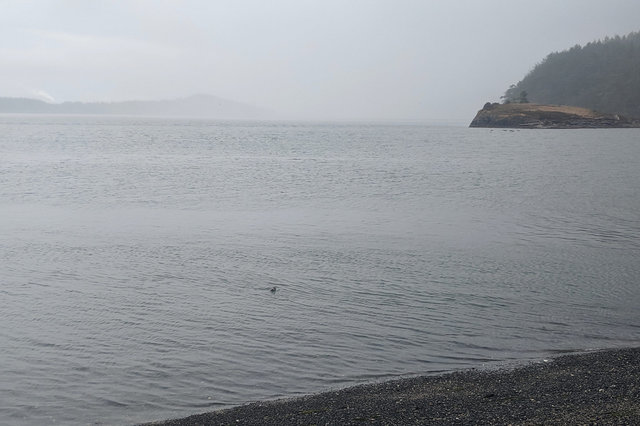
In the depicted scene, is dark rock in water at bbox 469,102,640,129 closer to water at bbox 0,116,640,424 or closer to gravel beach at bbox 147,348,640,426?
water at bbox 0,116,640,424

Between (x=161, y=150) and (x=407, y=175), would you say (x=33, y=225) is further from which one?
(x=161, y=150)

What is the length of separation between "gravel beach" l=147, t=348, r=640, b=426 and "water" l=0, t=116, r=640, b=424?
88cm

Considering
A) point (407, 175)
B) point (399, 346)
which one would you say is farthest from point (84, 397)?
point (407, 175)

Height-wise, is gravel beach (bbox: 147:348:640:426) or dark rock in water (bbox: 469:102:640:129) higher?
dark rock in water (bbox: 469:102:640:129)

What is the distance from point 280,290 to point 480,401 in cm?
893

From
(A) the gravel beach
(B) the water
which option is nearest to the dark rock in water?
(B) the water

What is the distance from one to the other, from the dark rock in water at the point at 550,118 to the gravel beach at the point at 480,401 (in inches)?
6138

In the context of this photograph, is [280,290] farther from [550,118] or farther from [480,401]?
[550,118]

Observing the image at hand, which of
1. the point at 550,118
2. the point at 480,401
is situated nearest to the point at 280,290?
the point at 480,401

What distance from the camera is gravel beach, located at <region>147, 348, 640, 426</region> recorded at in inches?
346

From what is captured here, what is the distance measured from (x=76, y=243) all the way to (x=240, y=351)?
13.4 m

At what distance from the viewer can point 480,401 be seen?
9.64 m

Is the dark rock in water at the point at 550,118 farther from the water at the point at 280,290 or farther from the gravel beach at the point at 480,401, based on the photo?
the gravel beach at the point at 480,401

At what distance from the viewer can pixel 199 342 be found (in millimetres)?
13828
